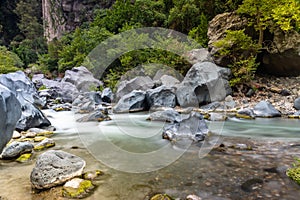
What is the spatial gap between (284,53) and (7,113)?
44.1 ft

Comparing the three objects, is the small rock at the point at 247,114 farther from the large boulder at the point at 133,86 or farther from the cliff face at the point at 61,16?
the cliff face at the point at 61,16

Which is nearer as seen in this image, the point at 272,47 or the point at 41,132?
the point at 41,132

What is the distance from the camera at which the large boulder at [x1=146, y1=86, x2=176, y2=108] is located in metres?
10.9

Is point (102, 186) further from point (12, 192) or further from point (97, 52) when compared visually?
point (97, 52)

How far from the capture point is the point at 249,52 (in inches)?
492

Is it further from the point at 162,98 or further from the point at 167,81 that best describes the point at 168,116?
the point at 167,81

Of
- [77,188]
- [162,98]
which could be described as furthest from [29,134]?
[162,98]

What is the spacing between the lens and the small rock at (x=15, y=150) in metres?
4.13

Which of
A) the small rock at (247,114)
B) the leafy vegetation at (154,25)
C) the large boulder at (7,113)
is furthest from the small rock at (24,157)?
the small rock at (247,114)

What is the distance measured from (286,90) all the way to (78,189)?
11.2m

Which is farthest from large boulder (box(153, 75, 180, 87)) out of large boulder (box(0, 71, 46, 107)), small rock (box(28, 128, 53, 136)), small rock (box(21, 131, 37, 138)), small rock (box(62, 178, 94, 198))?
small rock (box(62, 178, 94, 198))

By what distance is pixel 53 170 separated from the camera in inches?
121

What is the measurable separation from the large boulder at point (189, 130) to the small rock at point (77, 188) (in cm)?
275

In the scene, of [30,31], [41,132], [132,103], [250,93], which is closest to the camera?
[41,132]
